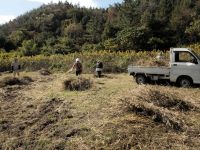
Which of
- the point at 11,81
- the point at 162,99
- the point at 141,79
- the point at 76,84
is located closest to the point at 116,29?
the point at 11,81

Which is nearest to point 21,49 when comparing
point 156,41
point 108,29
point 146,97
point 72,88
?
point 108,29

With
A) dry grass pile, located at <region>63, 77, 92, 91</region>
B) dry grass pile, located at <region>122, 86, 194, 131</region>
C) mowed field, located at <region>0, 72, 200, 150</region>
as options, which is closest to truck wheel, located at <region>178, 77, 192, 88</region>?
mowed field, located at <region>0, 72, 200, 150</region>

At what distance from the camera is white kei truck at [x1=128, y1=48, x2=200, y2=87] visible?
58.1 ft

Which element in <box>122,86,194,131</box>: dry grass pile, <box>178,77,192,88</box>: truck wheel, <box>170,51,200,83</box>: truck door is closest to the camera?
<box>122,86,194,131</box>: dry grass pile

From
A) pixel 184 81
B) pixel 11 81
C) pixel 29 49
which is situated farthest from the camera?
pixel 29 49

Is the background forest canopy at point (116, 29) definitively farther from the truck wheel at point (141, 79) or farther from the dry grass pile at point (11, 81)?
the truck wheel at point (141, 79)

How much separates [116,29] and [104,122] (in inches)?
2048

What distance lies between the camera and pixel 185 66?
58.6 feet

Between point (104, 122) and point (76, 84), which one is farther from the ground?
point (76, 84)

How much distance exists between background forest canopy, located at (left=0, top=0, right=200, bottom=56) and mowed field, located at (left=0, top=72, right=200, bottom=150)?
36249 mm

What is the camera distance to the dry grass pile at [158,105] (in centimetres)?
1069

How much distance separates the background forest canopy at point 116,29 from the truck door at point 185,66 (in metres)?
31.0

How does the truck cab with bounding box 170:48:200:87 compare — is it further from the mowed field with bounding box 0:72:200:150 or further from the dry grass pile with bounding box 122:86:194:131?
the dry grass pile with bounding box 122:86:194:131

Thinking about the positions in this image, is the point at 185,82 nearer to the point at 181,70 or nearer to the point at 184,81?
the point at 184,81
